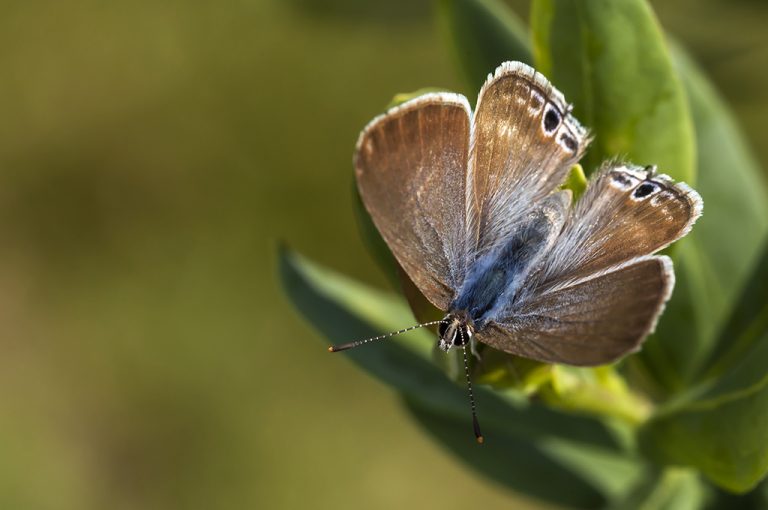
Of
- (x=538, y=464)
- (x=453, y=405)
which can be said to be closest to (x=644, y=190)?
(x=453, y=405)

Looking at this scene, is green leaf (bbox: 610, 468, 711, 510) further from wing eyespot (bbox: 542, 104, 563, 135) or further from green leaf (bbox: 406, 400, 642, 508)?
wing eyespot (bbox: 542, 104, 563, 135)

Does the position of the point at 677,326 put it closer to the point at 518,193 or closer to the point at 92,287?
the point at 518,193

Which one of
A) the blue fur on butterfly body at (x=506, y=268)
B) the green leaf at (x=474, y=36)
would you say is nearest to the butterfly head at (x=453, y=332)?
the blue fur on butterfly body at (x=506, y=268)

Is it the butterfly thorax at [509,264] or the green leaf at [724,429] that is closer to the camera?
the green leaf at [724,429]

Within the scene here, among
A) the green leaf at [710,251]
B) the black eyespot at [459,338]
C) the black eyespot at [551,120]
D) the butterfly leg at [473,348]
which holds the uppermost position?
the black eyespot at [551,120]

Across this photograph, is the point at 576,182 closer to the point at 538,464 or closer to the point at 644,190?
the point at 644,190

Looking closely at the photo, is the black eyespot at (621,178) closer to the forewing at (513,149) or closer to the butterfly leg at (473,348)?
the forewing at (513,149)

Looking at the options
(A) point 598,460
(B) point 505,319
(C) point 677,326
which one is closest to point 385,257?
(B) point 505,319

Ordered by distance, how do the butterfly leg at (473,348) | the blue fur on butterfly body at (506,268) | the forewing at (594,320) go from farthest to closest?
1. the blue fur on butterfly body at (506,268)
2. the butterfly leg at (473,348)
3. the forewing at (594,320)
